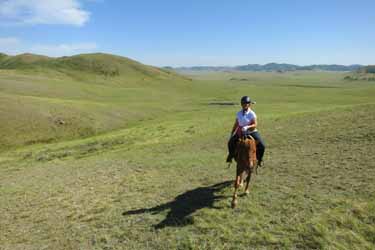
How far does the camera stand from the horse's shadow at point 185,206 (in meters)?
9.40

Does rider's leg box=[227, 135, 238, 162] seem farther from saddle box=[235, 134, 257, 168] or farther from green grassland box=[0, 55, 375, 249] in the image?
green grassland box=[0, 55, 375, 249]

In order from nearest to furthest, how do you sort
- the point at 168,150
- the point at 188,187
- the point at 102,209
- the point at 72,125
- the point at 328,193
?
the point at 328,193 < the point at 102,209 < the point at 188,187 < the point at 168,150 < the point at 72,125

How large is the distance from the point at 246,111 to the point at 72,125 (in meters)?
32.1

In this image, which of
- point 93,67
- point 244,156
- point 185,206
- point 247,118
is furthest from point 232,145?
point 93,67

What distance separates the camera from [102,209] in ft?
36.4

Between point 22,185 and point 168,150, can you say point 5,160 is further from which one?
point 168,150

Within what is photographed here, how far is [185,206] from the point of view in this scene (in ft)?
34.1

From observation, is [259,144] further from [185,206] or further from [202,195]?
[185,206]

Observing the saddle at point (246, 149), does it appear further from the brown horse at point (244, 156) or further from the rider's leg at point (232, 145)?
the rider's leg at point (232, 145)

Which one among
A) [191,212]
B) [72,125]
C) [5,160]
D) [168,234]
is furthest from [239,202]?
[72,125]

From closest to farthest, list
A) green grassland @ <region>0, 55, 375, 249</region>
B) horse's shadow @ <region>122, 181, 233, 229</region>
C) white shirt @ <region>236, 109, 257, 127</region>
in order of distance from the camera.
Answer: green grassland @ <region>0, 55, 375, 249</region> → horse's shadow @ <region>122, 181, 233, 229</region> → white shirt @ <region>236, 109, 257, 127</region>

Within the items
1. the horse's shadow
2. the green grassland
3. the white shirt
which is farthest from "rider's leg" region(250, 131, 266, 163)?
the horse's shadow

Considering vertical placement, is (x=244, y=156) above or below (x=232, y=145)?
below

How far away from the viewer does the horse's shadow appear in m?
9.40
